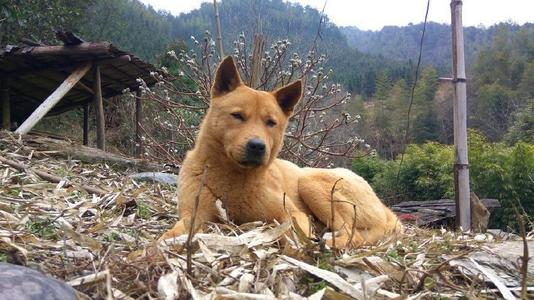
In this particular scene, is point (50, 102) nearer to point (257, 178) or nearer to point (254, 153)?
point (257, 178)

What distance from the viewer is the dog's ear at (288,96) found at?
4758 millimetres

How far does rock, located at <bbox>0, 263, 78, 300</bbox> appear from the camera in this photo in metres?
1.98

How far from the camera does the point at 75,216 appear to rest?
166 inches

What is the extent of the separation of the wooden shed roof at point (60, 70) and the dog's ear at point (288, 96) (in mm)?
6590

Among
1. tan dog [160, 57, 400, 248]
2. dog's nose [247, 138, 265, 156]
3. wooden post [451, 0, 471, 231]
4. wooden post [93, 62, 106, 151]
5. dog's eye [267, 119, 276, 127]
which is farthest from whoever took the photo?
wooden post [93, 62, 106, 151]

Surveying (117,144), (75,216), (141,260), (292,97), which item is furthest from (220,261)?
(117,144)

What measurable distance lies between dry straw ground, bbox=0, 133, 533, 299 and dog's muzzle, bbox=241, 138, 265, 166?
49 centimetres

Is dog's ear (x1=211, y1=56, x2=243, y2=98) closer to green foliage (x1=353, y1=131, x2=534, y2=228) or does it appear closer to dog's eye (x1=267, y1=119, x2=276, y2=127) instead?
dog's eye (x1=267, y1=119, x2=276, y2=127)

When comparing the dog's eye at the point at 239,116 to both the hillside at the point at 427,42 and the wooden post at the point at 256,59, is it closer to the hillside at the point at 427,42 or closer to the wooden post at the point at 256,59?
the wooden post at the point at 256,59

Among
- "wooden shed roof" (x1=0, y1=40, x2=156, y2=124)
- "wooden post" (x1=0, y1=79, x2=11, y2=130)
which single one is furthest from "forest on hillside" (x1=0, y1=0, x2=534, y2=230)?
"wooden post" (x1=0, y1=79, x2=11, y2=130)

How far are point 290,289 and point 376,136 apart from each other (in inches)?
1606

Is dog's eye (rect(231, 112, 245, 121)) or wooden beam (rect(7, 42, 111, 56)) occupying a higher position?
wooden beam (rect(7, 42, 111, 56))

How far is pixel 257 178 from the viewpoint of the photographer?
4.33 m

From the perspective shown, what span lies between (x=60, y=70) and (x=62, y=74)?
504 millimetres
